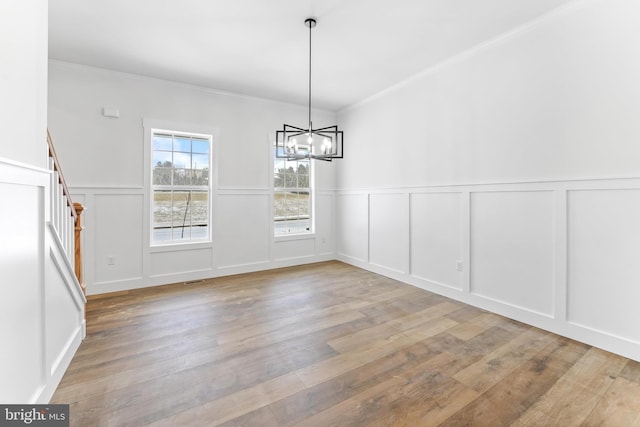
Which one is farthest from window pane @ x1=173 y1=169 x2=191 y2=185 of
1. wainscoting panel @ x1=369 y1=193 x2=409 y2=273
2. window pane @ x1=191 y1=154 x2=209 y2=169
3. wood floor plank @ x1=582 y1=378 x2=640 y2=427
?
wood floor plank @ x1=582 y1=378 x2=640 y2=427

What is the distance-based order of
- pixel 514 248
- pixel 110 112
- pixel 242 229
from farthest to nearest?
pixel 242 229 → pixel 110 112 → pixel 514 248

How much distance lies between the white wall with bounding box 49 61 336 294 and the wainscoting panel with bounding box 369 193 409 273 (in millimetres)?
1426

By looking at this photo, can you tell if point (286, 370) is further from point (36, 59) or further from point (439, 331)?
point (36, 59)

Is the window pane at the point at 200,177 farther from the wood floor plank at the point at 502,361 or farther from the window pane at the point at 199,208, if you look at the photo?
the wood floor plank at the point at 502,361

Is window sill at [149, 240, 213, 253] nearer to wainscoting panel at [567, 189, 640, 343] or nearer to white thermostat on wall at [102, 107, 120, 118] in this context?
white thermostat on wall at [102, 107, 120, 118]

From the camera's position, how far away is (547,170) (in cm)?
260

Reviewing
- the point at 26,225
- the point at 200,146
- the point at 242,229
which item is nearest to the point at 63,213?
the point at 26,225

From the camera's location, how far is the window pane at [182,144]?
4.12 metres

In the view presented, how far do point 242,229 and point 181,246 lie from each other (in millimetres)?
917

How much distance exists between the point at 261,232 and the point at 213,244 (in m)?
0.78

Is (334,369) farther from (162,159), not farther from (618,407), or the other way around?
(162,159)

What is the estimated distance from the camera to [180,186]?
4145 millimetres

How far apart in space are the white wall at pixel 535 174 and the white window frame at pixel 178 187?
2802mm

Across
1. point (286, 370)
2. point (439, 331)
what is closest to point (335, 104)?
point (439, 331)
